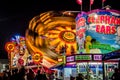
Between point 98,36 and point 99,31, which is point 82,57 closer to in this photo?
point 98,36

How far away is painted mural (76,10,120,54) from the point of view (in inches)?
1511

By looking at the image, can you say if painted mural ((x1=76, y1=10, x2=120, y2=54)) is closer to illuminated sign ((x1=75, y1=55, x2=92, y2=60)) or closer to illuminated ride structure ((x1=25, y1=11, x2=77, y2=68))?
illuminated sign ((x1=75, y1=55, x2=92, y2=60))

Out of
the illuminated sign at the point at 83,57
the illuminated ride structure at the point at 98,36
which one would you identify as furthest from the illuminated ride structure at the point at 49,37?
the illuminated sign at the point at 83,57

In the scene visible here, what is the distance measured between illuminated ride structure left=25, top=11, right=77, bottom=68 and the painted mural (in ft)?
70.7

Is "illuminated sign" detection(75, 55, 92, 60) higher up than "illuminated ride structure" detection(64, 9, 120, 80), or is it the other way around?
"illuminated ride structure" detection(64, 9, 120, 80)

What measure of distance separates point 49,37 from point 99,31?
24277mm

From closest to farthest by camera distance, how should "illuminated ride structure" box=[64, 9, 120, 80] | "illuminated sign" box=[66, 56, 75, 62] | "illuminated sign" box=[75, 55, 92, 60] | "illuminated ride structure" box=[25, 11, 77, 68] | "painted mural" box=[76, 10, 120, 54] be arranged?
1. "illuminated sign" box=[75, 55, 92, 60]
2. "illuminated sign" box=[66, 56, 75, 62]
3. "illuminated ride structure" box=[64, 9, 120, 80]
4. "painted mural" box=[76, 10, 120, 54]
5. "illuminated ride structure" box=[25, 11, 77, 68]

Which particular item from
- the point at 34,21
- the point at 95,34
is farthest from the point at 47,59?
the point at 95,34

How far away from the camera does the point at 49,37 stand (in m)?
62.1

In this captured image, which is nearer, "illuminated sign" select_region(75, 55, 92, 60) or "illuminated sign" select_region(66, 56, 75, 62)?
"illuminated sign" select_region(75, 55, 92, 60)

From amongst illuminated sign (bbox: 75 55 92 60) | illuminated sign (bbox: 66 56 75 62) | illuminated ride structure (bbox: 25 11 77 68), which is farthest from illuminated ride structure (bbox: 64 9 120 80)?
illuminated ride structure (bbox: 25 11 77 68)

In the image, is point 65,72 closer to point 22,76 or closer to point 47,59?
point 47,59

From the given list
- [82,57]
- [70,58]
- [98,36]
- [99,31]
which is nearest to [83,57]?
[82,57]

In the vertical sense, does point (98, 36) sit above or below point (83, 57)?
above
